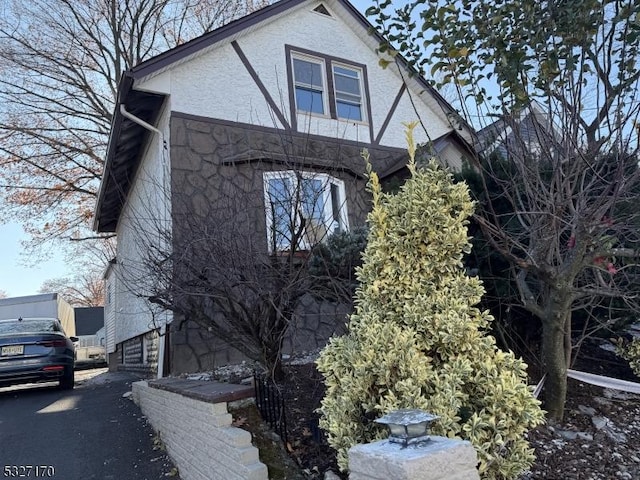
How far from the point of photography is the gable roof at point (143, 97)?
7516 mm

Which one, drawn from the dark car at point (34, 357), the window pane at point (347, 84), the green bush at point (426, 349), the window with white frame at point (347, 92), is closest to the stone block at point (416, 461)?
the green bush at point (426, 349)

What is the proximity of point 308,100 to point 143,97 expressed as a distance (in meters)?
3.07

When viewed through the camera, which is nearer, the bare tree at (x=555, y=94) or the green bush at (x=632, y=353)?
the bare tree at (x=555, y=94)

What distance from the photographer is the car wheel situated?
887cm

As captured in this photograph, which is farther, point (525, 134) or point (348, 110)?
point (348, 110)

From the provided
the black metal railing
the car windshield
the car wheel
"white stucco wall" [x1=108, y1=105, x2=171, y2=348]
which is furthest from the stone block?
the car windshield

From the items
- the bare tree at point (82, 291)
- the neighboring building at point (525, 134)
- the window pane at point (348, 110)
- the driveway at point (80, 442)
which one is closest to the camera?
the neighboring building at point (525, 134)

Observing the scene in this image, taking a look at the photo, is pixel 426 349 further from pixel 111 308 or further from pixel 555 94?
pixel 111 308

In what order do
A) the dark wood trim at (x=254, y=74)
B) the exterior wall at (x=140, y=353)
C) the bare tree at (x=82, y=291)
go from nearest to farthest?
the exterior wall at (x=140, y=353) → the dark wood trim at (x=254, y=74) → the bare tree at (x=82, y=291)

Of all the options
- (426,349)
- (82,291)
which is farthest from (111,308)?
(82,291)

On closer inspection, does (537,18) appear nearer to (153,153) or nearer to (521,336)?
(521,336)

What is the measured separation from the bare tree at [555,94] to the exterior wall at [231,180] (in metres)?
2.18

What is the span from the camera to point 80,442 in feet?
17.0

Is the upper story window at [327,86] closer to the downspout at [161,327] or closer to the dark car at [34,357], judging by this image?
the downspout at [161,327]
